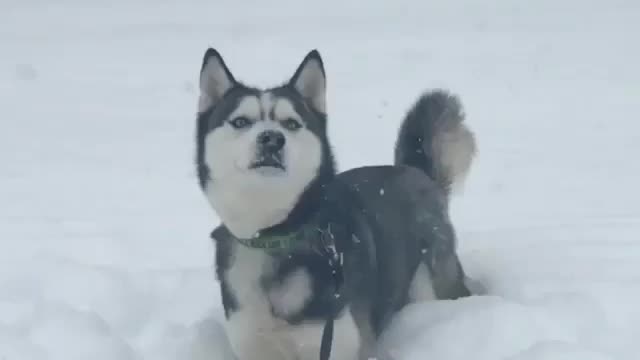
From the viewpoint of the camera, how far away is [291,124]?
3842mm

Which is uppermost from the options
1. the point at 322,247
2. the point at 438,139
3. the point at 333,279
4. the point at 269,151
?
the point at 269,151

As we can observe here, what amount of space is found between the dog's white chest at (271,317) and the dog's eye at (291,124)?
1.57 feet

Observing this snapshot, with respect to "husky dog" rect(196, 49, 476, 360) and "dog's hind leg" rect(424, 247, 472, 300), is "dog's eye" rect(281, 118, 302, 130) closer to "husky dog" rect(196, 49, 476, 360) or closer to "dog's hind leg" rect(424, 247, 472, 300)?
"husky dog" rect(196, 49, 476, 360)

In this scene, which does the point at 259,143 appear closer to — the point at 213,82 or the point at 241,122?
the point at 241,122

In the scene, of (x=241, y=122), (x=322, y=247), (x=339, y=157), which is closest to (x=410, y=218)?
(x=322, y=247)

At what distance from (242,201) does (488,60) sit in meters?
7.86

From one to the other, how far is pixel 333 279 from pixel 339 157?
3630mm

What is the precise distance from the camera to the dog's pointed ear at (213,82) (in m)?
4.00

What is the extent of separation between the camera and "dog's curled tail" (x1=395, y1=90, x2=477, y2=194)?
16.6 feet

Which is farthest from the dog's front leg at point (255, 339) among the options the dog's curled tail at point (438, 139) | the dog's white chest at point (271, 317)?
the dog's curled tail at point (438, 139)

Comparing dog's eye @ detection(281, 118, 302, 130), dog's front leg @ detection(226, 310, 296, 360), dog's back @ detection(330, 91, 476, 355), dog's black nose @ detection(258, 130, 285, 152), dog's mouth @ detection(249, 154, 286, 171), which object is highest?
dog's eye @ detection(281, 118, 302, 130)

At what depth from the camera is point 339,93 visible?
392 inches

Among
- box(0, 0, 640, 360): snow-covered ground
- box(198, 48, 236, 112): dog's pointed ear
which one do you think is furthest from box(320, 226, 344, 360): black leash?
box(198, 48, 236, 112): dog's pointed ear

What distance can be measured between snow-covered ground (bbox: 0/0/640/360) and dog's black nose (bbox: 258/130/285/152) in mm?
995
